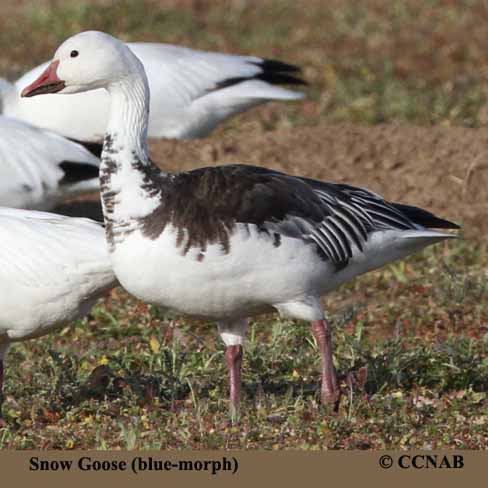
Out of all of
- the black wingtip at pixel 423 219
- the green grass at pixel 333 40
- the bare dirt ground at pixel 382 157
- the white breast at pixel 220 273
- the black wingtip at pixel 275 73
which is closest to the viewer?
the white breast at pixel 220 273

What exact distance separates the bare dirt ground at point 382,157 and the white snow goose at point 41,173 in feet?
3.75

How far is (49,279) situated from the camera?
5680 millimetres

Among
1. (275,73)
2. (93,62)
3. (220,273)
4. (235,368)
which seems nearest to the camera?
(220,273)

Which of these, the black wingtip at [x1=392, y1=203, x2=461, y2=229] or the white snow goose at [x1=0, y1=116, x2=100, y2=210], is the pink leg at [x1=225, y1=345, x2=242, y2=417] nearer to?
the black wingtip at [x1=392, y1=203, x2=461, y2=229]

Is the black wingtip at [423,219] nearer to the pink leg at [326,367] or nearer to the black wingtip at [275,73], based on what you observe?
the pink leg at [326,367]

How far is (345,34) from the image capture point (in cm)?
1414

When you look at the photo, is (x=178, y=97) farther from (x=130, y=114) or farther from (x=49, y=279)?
(x=49, y=279)

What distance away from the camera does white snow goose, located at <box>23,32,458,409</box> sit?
5379 millimetres

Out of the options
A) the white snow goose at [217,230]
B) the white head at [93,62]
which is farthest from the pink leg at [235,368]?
the white head at [93,62]

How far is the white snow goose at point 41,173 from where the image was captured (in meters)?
8.42

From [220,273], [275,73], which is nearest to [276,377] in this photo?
[220,273]

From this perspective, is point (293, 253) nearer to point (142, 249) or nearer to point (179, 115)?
point (142, 249)

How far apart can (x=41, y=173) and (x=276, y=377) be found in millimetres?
2673

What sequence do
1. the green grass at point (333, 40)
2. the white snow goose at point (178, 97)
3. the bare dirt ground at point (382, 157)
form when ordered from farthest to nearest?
the green grass at point (333, 40) → the white snow goose at point (178, 97) → the bare dirt ground at point (382, 157)
